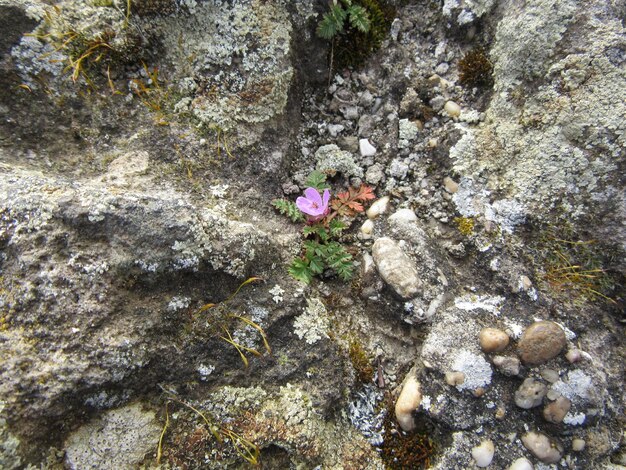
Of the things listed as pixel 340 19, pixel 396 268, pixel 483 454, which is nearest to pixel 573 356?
pixel 483 454

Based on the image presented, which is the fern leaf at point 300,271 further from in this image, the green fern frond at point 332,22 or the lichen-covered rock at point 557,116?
the green fern frond at point 332,22

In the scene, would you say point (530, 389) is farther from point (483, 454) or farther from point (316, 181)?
point (316, 181)

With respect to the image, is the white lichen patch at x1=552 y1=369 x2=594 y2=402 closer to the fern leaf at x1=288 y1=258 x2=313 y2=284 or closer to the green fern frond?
the fern leaf at x1=288 y1=258 x2=313 y2=284

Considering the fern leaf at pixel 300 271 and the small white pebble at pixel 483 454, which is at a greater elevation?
the fern leaf at pixel 300 271

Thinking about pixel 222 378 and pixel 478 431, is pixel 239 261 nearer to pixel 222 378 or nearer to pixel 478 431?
pixel 222 378

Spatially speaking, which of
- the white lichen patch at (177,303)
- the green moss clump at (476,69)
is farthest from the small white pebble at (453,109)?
the white lichen patch at (177,303)

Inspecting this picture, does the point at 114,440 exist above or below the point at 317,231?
below
